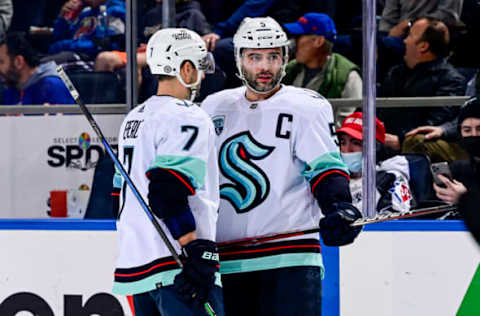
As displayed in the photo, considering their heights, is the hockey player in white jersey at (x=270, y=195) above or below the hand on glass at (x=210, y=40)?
below

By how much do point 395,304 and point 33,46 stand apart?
209 cm

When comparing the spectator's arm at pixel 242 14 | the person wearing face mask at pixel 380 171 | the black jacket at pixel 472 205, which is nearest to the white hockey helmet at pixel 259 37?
the person wearing face mask at pixel 380 171

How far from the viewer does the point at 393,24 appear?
154 inches

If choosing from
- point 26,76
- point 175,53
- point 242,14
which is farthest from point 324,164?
point 26,76

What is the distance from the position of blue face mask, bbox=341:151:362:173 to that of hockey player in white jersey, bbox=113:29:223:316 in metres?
1.06

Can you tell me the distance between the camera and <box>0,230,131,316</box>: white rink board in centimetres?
342

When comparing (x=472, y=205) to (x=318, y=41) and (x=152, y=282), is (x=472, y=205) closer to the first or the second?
(x=152, y=282)

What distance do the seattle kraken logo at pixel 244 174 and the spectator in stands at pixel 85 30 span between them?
4.36 feet

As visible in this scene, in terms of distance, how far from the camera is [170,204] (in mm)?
2396

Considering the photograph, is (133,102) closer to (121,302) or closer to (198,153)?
(121,302)

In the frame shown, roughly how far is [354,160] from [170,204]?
130 cm

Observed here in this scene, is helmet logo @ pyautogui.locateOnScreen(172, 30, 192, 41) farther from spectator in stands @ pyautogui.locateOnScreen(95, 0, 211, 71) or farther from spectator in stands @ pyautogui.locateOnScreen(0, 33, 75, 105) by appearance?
spectator in stands @ pyautogui.locateOnScreen(0, 33, 75, 105)

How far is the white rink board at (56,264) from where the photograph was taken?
11.2 feet

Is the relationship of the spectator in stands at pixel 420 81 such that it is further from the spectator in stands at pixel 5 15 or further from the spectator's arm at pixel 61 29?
the spectator in stands at pixel 5 15
